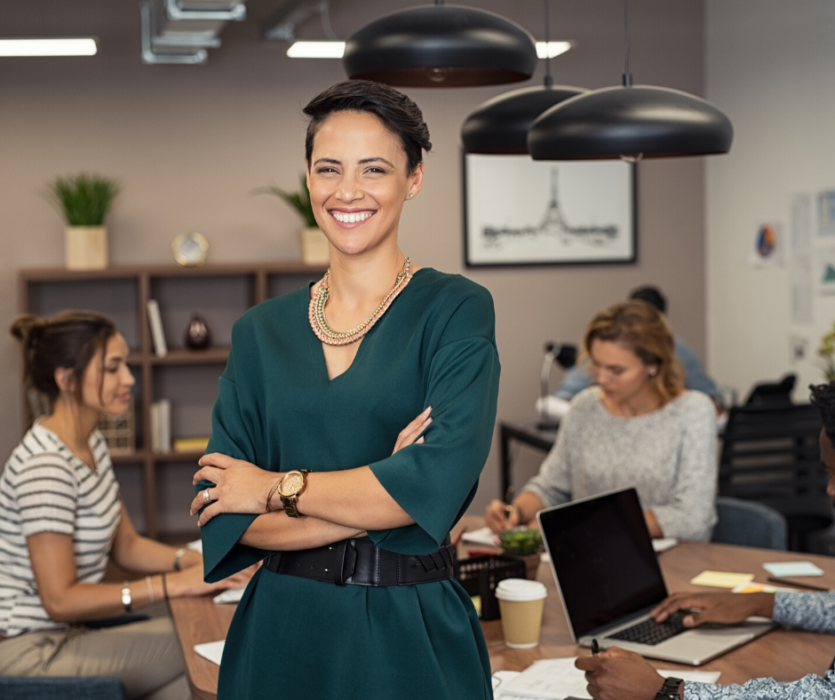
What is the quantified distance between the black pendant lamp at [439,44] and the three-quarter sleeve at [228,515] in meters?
0.82

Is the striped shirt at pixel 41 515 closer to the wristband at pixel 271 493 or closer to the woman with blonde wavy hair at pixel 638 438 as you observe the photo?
the woman with blonde wavy hair at pixel 638 438

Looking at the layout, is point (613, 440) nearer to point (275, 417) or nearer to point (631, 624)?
point (631, 624)

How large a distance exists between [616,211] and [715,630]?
4.31 meters

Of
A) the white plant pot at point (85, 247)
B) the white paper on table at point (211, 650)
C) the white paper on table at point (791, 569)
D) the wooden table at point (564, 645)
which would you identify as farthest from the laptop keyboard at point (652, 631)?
the white plant pot at point (85, 247)

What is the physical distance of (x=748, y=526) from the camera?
292cm

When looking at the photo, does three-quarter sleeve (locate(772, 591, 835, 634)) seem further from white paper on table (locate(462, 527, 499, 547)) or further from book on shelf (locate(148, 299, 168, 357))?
book on shelf (locate(148, 299, 168, 357))

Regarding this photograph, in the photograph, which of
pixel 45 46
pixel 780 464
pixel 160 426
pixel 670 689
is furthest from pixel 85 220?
pixel 670 689

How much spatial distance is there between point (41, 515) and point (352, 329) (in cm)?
137

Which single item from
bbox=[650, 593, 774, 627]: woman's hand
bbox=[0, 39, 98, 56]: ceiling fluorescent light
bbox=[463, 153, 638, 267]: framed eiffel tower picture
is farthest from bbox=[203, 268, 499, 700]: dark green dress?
bbox=[463, 153, 638, 267]: framed eiffel tower picture

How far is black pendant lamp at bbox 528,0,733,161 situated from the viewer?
74.0 inches

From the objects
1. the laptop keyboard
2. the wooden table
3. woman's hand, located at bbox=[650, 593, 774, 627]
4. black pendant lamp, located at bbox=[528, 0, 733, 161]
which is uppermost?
black pendant lamp, located at bbox=[528, 0, 733, 161]

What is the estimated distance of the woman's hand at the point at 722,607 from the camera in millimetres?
2041

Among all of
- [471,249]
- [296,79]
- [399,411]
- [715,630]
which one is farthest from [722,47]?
[399,411]

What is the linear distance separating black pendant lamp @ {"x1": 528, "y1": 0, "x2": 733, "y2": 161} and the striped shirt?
1.45 metres
